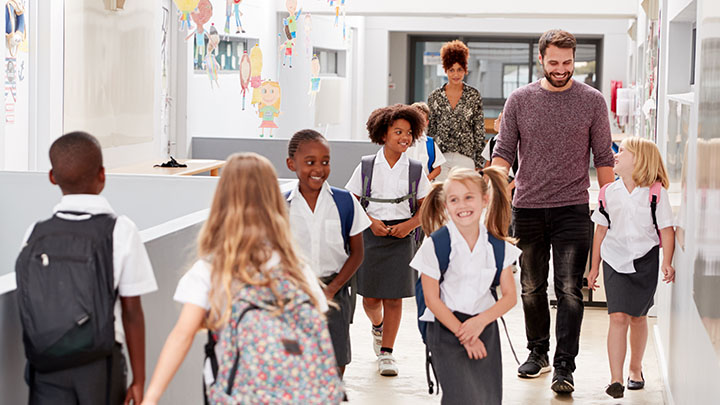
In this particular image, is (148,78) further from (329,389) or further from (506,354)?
(329,389)

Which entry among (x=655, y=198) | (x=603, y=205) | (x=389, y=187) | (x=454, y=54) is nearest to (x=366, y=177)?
(x=389, y=187)

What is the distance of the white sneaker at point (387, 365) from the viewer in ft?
16.3

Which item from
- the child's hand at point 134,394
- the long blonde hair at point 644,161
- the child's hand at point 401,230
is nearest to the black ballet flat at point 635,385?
the long blonde hair at point 644,161

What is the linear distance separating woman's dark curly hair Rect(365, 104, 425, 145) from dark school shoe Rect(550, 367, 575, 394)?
1296 mm

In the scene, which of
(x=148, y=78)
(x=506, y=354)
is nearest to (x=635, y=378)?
(x=506, y=354)

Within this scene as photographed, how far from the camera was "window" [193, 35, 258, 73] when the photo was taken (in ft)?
31.2

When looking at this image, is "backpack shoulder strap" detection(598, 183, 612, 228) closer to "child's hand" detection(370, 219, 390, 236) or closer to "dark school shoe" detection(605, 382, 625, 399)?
"dark school shoe" detection(605, 382, 625, 399)

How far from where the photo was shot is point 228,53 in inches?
397

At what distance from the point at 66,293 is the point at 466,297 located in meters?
1.48

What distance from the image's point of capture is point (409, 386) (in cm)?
479

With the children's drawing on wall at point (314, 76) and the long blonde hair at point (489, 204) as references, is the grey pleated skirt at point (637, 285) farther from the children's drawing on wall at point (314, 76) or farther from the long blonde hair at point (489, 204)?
the children's drawing on wall at point (314, 76)

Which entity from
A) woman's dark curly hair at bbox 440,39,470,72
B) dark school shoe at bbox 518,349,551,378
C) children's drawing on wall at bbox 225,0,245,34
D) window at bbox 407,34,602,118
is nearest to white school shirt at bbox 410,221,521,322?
dark school shoe at bbox 518,349,551,378

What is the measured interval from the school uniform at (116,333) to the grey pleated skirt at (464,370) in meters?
1.26

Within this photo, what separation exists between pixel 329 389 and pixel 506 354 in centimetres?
340
